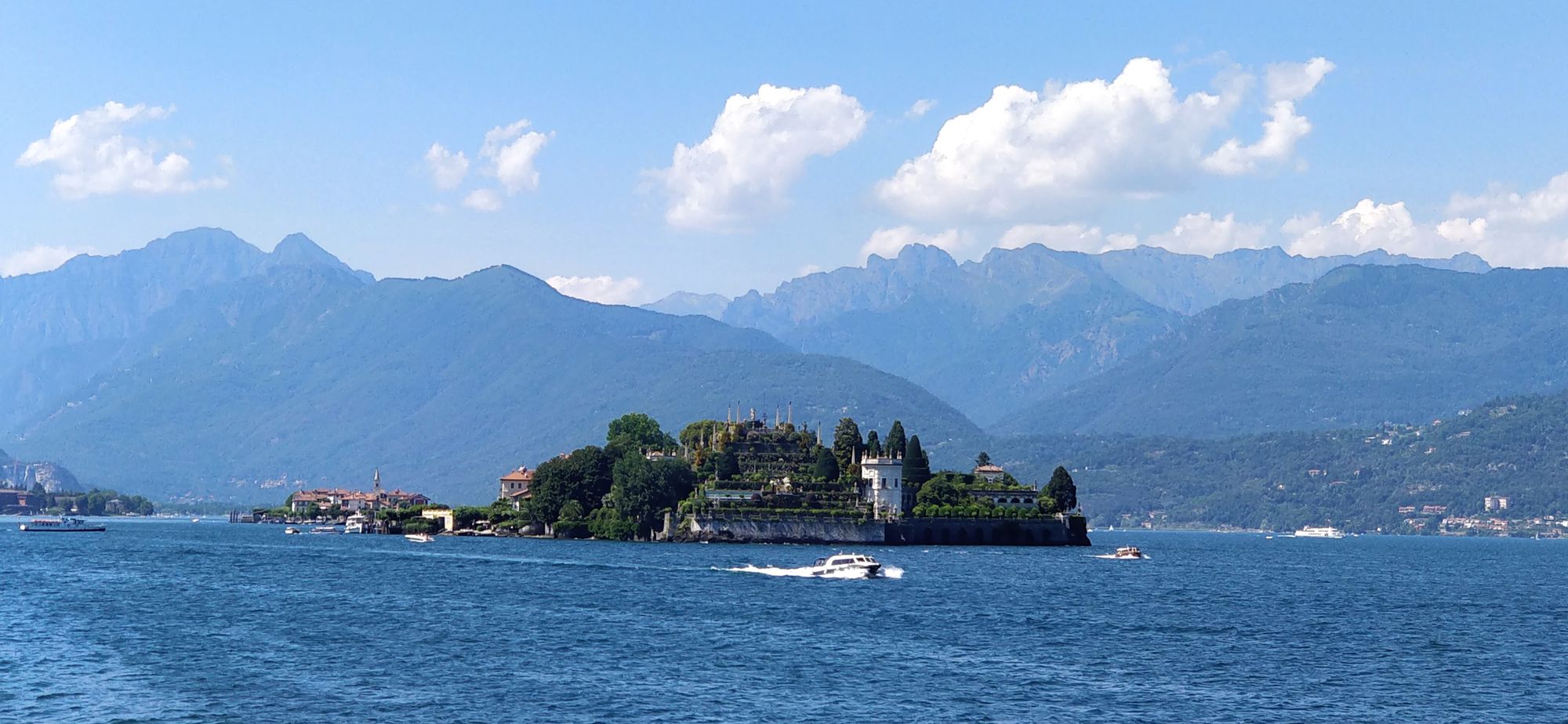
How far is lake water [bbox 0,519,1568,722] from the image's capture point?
7038cm

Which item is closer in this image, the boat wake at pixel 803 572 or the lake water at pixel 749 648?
the lake water at pixel 749 648

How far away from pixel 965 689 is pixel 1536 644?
40.0 m

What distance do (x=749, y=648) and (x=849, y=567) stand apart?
5515 cm

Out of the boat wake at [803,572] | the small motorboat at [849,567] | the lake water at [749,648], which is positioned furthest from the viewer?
the small motorboat at [849,567]

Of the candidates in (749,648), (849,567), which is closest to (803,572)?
(849,567)

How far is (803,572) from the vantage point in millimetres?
146625

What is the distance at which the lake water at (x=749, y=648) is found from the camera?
7038 centimetres

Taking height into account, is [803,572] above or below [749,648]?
above

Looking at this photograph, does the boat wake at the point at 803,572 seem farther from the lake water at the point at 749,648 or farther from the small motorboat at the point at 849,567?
the lake water at the point at 749,648

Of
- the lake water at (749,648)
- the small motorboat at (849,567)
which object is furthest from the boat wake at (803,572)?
the lake water at (749,648)

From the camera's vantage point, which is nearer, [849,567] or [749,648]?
[749,648]

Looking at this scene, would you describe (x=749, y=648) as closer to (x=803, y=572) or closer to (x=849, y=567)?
(x=849, y=567)

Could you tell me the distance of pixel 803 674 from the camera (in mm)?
79625

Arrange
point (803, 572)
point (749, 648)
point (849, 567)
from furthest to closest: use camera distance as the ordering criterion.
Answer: point (803, 572) < point (849, 567) < point (749, 648)
